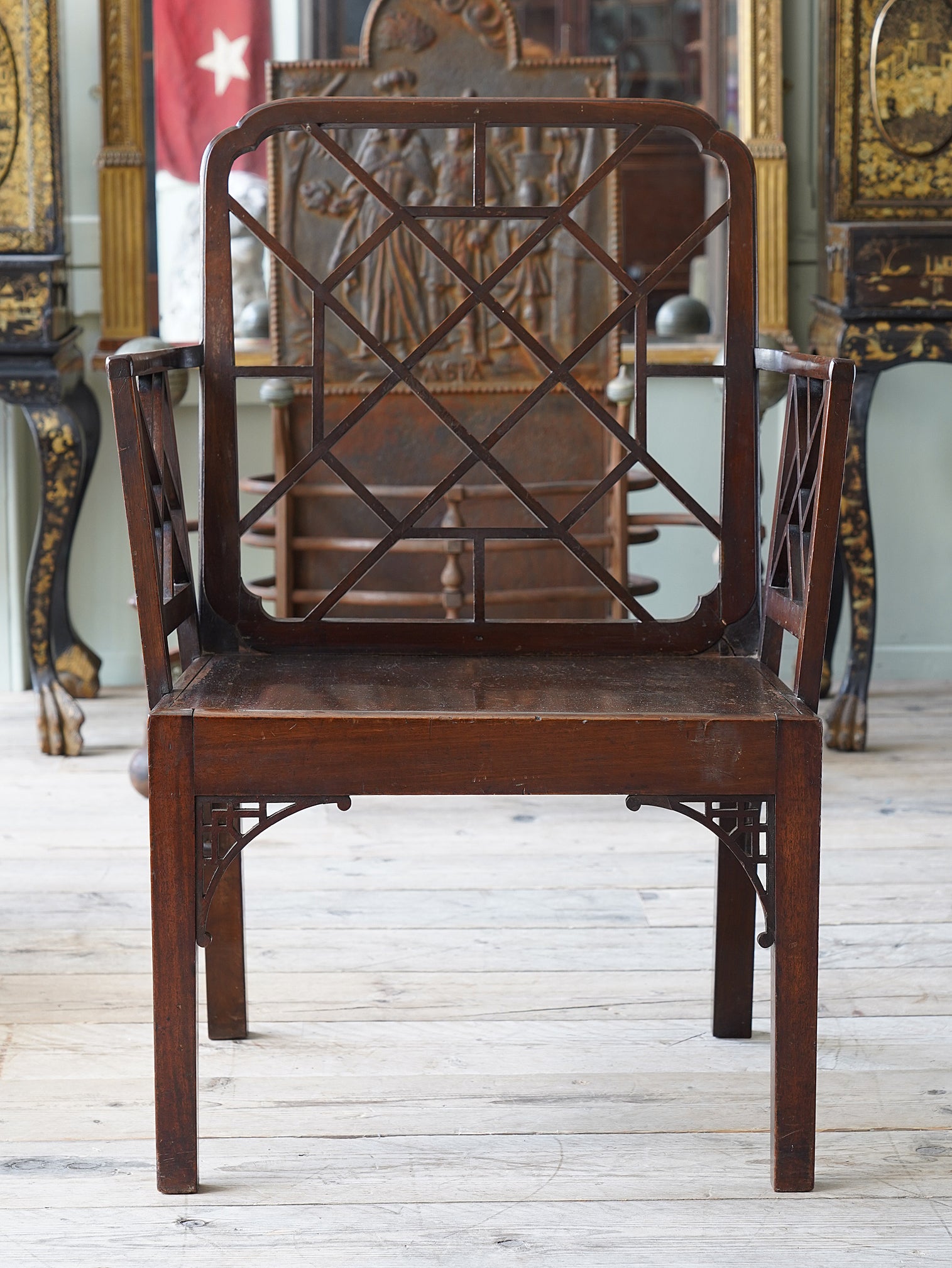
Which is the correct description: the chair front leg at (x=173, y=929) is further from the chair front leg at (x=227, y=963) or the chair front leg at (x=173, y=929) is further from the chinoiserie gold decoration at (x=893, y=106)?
the chinoiserie gold decoration at (x=893, y=106)

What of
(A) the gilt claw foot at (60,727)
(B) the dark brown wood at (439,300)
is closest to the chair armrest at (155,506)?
(B) the dark brown wood at (439,300)

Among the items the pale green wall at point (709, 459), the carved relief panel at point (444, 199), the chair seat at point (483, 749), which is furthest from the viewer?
the pale green wall at point (709, 459)

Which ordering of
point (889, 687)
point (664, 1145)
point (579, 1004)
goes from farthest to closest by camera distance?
point (889, 687)
point (579, 1004)
point (664, 1145)

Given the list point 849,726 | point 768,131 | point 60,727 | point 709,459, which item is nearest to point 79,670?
point 60,727

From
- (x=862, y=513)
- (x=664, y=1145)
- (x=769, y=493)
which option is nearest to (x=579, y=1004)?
(x=664, y=1145)

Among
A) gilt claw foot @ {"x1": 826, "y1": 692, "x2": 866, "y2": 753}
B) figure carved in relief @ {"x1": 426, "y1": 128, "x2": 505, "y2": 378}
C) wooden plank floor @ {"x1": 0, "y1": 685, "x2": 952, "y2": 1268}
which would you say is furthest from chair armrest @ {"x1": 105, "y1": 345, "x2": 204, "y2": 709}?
gilt claw foot @ {"x1": 826, "y1": 692, "x2": 866, "y2": 753}

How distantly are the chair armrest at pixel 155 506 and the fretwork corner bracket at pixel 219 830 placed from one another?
4.8 inches

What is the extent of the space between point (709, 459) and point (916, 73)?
35.8 inches

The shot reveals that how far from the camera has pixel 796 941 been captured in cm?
129

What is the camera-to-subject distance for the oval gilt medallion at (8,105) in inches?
113

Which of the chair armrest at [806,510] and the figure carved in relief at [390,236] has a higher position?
the figure carved in relief at [390,236]

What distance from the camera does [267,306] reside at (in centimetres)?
317

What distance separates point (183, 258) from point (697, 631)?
216cm

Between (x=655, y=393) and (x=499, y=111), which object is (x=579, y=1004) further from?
(x=655, y=393)
